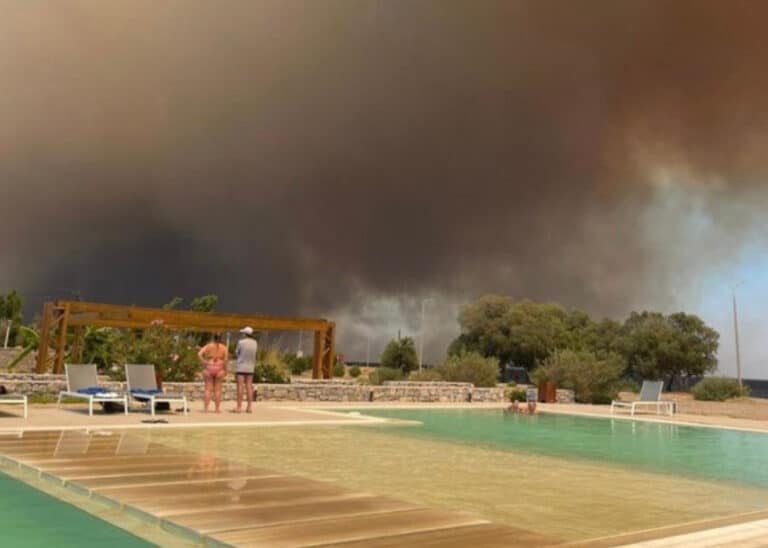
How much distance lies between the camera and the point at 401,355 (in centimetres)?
5409

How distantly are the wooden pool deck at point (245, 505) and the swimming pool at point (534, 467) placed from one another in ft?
1.45

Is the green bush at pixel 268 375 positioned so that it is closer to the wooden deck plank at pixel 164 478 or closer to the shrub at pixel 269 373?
the shrub at pixel 269 373

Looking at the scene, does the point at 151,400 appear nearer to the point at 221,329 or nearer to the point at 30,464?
the point at 30,464

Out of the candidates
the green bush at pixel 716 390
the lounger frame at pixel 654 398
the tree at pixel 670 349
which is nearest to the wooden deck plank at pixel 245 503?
the lounger frame at pixel 654 398

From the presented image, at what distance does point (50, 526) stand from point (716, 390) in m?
36.1

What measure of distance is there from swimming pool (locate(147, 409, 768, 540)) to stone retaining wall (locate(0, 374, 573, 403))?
6570 millimetres

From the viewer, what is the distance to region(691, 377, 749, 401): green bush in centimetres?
3594

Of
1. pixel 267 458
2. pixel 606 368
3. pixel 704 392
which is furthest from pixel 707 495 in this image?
pixel 704 392

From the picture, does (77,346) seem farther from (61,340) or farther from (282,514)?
(282,514)

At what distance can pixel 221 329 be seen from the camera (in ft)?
84.7

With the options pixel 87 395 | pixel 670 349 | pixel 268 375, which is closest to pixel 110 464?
pixel 87 395

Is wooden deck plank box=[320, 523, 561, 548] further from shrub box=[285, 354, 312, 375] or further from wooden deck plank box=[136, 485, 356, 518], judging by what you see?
shrub box=[285, 354, 312, 375]

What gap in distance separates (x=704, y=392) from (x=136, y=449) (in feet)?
110

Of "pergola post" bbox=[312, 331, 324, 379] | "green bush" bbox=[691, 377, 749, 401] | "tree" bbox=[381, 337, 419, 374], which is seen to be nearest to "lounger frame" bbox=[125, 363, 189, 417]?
"pergola post" bbox=[312, 331, 324, 379]
